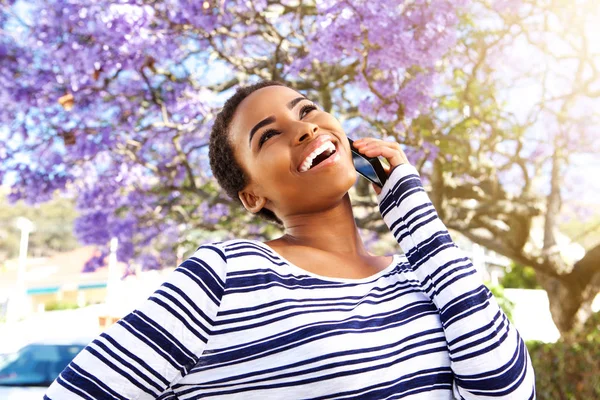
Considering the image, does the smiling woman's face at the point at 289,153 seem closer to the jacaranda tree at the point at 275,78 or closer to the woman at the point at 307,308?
the woman at the point at 307,308

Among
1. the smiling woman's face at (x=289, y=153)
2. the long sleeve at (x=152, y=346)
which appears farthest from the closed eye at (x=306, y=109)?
the long sleeve at (x=152, y=346)

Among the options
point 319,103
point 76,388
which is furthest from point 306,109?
point 319,103

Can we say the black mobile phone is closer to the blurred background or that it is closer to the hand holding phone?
the hand holding phone

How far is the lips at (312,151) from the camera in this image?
4.71ft

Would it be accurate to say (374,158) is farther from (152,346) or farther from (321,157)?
(152,346)

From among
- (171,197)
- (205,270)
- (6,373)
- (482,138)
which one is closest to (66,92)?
(171,197)

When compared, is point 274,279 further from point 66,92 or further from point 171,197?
point 171,197

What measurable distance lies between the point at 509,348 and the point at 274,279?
0.53m

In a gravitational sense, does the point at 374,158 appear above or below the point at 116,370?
above

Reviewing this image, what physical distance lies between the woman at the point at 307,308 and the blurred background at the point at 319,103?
245 cm

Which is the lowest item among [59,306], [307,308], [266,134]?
[307,308]

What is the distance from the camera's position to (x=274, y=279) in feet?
4.14

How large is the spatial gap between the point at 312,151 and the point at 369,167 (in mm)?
213

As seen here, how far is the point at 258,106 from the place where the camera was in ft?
5.13
